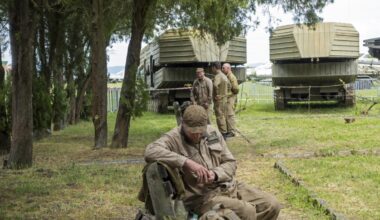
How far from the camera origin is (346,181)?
27.9 ft

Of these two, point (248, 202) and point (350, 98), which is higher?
point (350, 98)

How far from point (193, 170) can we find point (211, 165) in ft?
1.10

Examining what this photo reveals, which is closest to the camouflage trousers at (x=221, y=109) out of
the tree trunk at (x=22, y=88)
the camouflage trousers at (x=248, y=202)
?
the tree trunk at (x=22, y=88)

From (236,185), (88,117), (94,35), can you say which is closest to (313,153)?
(94,35)

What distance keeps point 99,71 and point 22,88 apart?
125 inches

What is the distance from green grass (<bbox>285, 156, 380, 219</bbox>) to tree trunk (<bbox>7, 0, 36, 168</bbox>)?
14.8 feet

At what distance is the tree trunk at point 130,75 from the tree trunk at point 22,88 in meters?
3.19

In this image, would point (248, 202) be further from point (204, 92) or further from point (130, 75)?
point (204, 92)

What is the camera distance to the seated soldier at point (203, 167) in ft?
15.5

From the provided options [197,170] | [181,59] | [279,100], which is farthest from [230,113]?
[279,100]

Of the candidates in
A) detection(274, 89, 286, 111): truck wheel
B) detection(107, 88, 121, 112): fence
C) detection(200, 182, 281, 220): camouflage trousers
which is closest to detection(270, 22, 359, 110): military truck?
detection(274, 89, 286, 111): truck wheel

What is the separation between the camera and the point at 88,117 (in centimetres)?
2944

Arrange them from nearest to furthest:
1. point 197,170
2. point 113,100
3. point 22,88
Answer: point 197,170 → point 22,88 → point 113,100

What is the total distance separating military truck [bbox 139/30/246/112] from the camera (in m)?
24.5
